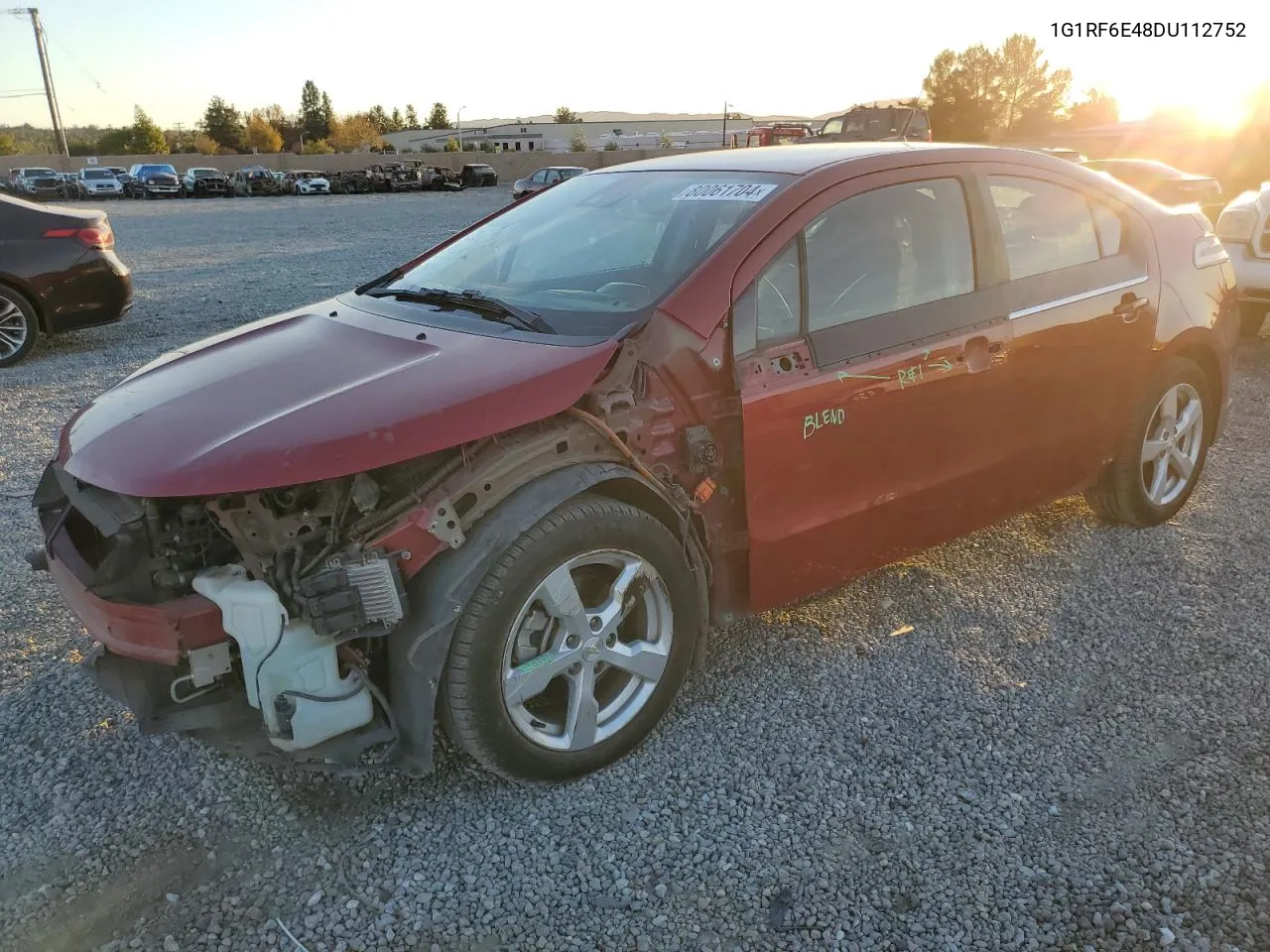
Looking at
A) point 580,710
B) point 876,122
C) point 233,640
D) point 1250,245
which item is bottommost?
point 580,710

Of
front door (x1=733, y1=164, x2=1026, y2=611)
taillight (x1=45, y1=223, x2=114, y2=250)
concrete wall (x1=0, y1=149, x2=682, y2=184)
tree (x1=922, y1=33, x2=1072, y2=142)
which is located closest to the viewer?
front door (x1=733, y1=164, x2=1026, y2=611)

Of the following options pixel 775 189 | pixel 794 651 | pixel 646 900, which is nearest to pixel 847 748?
pixel 794 651

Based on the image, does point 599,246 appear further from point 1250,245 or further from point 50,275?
point 50,275

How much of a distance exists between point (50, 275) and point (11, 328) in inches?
22.9

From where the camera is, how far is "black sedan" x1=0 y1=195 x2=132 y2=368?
8078mm

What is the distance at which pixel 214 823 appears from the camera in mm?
2688

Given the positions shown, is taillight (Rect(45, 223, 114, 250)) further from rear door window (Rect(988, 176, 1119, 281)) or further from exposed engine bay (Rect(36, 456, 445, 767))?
rear door window (Rect(988, 176, 1119, 281))

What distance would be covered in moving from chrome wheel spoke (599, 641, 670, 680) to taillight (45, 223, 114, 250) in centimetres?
771

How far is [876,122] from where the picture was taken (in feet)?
76.9

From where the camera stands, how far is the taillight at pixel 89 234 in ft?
26.9

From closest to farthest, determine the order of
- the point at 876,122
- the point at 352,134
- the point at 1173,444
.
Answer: the point at 1173,444 → the point at 876,122 → the point at 352,134

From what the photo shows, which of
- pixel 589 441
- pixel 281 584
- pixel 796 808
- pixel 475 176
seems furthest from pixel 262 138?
pixel 796 808

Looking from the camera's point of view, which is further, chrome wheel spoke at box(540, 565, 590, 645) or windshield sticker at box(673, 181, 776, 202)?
windshield sticker at box(673, 181, 776, 202)

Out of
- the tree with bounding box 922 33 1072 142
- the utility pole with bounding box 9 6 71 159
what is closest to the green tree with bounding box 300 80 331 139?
the utility pole with bounding box 9 6 71 159
